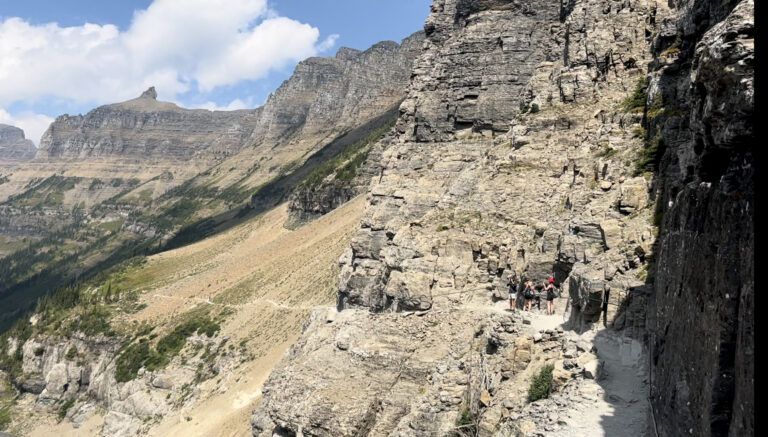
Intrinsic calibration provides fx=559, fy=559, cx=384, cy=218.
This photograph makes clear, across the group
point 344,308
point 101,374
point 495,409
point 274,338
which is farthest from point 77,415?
point 495,409

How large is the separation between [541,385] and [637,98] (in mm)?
14592

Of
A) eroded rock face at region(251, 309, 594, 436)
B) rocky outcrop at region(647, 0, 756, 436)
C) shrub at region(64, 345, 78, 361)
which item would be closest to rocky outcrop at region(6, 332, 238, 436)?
shrub at region(64, 345, 78, 361)

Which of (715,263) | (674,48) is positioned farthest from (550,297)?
(715,263)

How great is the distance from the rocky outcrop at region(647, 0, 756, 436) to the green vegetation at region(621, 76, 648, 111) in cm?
1234

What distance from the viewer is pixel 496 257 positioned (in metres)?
22.7

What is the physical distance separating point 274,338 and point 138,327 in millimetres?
32983

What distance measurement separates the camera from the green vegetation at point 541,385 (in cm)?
1354

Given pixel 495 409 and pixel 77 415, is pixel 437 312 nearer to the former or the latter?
pixel 495 409

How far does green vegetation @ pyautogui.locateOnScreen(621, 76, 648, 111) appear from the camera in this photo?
74.6 feet

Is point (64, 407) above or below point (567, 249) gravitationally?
below

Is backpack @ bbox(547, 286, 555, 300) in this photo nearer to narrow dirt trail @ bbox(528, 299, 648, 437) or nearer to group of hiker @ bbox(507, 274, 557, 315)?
group of hiker @ bbox(507, 274, 557, 315)

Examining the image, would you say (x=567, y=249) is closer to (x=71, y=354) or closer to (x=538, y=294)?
(x=538, y=294)

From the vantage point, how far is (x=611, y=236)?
17.4 meters

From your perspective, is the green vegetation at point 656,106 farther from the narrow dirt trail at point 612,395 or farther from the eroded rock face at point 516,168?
the narrow dirt trail at point 612,395
